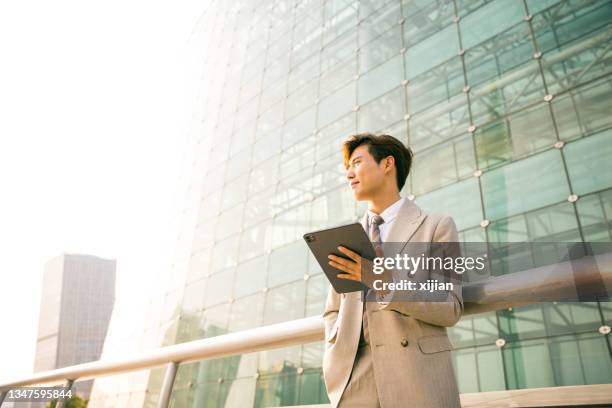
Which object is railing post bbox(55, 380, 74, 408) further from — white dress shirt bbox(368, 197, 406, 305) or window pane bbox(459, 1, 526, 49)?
window pane bbox(459, 1, 526, 49)

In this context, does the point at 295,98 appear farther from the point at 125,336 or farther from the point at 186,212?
Result: the point at 125,336

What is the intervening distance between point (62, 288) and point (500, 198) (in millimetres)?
99560

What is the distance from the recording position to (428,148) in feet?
25.0

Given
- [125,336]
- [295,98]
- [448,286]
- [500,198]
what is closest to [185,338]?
[125,336]

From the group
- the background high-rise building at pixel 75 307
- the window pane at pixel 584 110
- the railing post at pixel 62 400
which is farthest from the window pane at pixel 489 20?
the background high-rise building at pixel 75 307

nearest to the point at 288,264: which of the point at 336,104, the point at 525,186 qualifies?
the point at 336,104

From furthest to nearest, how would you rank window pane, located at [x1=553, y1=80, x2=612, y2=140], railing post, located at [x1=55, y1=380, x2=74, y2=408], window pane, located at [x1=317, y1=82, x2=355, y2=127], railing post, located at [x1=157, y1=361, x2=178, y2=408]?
window pane, located at [x1=317, y1=82, x2=355, y2=127], window pane, located at [x1=553, y1=80, x2=612, y2=140], railing post, located at [x1=55, y1=380, x2=74, y2=408], railing post, located at [x1=157, y1=361, x2=178, y2=408]

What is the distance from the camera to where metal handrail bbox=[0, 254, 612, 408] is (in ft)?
3.72

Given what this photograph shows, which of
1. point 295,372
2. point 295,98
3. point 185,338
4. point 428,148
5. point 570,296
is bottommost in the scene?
point 570,296

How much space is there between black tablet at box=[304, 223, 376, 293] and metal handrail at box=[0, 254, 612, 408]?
27 centimetres

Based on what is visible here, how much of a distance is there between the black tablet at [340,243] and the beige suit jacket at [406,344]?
0.38 ft

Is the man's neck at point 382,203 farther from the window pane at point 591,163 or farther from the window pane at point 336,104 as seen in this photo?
the window pane at point 336,104

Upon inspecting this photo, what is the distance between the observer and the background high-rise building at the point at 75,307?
3504 inches

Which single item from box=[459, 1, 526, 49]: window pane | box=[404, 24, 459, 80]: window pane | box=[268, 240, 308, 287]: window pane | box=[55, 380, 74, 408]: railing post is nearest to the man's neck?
box=[55, 380, 74, 408]: railing post
